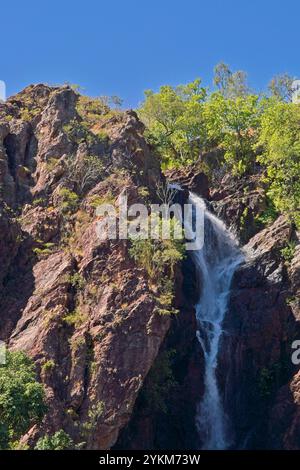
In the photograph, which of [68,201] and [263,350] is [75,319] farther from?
[263,350]

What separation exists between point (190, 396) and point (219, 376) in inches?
85.1

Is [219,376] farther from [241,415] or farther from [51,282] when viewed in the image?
[51,282]

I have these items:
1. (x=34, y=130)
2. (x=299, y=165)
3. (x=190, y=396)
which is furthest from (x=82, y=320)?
(x=299, y=165)

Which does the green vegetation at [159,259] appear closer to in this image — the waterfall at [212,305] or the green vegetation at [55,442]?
the waterfall at [212,305]

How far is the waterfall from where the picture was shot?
3662 centimetres

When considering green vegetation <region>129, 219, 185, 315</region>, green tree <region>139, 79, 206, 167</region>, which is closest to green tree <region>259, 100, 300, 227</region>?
green tree <region>139, 79, 206, 167</region>

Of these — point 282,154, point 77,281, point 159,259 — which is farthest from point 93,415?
point 282,154

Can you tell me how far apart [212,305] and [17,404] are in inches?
728

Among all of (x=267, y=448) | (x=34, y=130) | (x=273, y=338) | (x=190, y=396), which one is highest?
(x=34, y=130)

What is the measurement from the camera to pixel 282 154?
48531mm

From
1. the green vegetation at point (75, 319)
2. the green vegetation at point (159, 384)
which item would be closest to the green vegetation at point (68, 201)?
the green vegetation at point (75, 319)

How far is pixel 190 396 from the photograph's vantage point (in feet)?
123

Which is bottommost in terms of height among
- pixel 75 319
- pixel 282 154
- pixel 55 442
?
pixel 55 442
